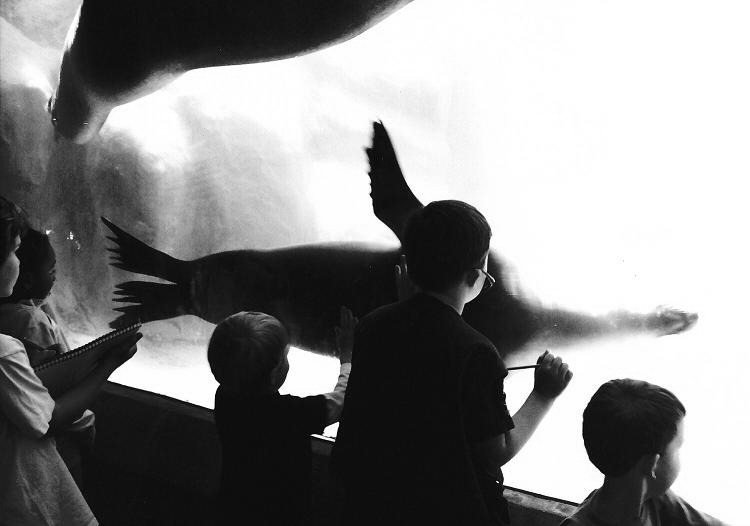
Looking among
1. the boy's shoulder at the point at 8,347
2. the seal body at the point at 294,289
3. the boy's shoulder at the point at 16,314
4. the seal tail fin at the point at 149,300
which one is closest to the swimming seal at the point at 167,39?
the seal body at the point at 294,289

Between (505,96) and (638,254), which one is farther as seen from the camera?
(505,96)

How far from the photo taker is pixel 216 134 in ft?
7.10

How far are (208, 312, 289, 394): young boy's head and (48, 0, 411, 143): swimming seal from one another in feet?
2.72

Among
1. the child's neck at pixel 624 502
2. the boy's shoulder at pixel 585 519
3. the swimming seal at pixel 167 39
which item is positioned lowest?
the boy's shoulder at pixel 585 519

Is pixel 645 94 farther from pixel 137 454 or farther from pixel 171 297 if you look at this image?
pixel 137 454

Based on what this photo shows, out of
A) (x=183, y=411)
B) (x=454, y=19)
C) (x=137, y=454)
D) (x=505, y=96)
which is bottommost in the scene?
(x=137, y=454)

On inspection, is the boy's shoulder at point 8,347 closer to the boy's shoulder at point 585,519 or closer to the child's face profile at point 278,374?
the child's face profile at point 278,374

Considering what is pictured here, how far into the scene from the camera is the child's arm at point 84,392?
1444 mm

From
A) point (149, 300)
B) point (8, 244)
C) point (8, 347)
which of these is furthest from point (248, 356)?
point (149, 300)

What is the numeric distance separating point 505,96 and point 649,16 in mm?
323

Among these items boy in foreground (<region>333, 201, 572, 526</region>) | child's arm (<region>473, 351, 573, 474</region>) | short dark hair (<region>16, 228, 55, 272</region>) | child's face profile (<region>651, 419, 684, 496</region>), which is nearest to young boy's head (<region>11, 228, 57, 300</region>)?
short dark hair (<region>16, 228, 55, 272</region>)

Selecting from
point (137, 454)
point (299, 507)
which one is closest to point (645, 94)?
point (299, 507)

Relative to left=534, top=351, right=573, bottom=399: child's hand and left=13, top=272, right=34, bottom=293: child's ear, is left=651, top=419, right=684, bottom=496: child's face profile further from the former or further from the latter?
left=13, top=272, right=34, bottom=293: child's ear

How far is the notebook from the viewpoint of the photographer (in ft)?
→ 4.80
